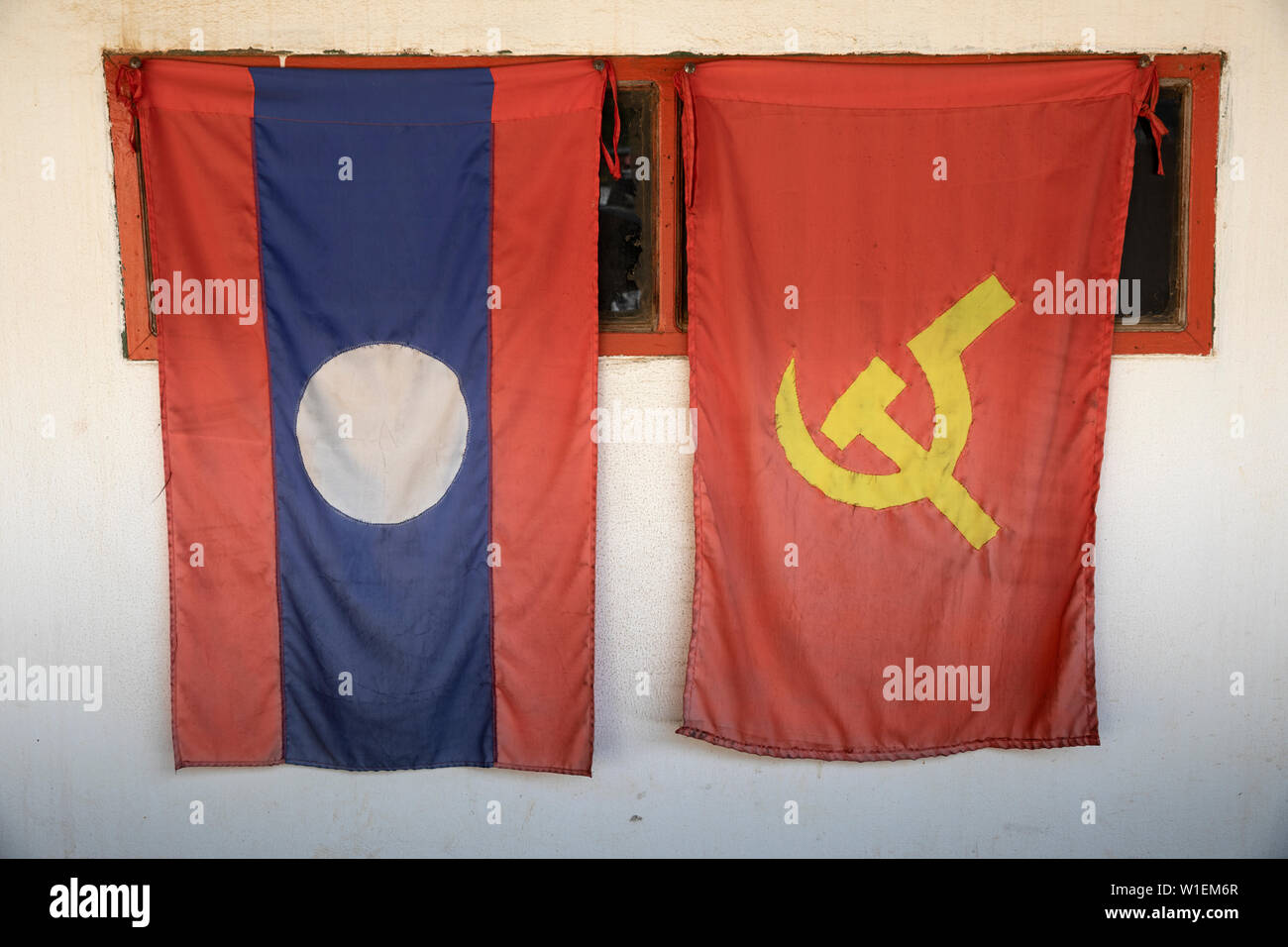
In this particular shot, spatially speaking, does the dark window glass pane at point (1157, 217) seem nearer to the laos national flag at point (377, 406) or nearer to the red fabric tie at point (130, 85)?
the laos national flag at point (377, 406)

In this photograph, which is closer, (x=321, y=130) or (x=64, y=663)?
(x=321, y=130)

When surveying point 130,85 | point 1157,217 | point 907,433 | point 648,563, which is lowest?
point 648,563

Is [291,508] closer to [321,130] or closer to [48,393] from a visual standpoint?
[48,393]

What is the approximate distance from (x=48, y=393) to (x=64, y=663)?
2.49ft

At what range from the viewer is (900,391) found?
2.21 metres

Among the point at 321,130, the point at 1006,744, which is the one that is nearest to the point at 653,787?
the point at 1006,744

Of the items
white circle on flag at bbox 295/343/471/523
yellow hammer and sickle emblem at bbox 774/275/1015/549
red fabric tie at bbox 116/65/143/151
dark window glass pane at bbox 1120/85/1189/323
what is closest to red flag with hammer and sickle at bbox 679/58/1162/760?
yellow hammer and sickle emblem at bbox 774/275/1015/549

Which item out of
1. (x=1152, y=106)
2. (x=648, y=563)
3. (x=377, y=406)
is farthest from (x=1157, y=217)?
(x=377, y=406)

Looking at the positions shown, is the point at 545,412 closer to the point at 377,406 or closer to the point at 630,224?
the point at 377,406

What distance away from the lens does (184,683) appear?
225 centimetres

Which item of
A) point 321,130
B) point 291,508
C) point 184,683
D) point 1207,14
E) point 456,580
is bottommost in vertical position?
point 184,683

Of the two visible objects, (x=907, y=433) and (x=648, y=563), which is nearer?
(x=907, y=433)

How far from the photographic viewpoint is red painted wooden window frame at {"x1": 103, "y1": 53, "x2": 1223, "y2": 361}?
2.21 metres

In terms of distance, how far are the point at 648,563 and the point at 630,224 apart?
0.94 m
